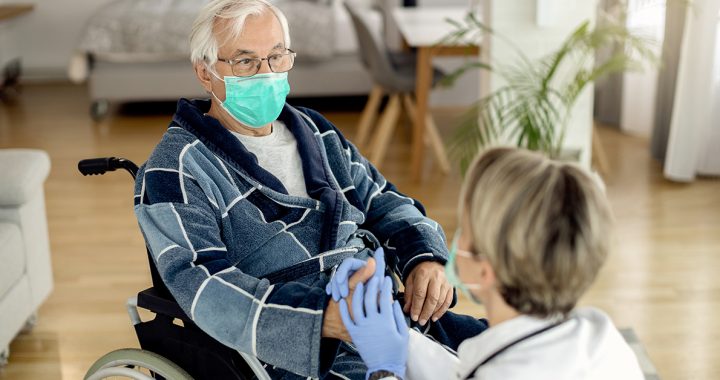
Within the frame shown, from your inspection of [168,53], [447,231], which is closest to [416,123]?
[447,231]

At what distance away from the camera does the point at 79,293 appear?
3.36 metres

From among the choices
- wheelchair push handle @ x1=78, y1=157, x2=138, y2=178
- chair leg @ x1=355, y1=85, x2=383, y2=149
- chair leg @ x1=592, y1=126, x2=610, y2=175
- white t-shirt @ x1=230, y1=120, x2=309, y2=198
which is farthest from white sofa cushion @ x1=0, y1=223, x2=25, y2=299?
chair leg @ x1=592, y1=126, x2=610, y2=175

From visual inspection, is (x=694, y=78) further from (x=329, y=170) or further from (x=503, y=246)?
(x=503, y=246)

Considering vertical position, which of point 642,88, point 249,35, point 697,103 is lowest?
point 642,88

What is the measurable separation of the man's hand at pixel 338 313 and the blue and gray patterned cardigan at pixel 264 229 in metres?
0.01

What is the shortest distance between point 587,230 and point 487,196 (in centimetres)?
12

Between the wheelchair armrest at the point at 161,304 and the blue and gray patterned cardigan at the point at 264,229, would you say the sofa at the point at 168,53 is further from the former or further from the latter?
the wheelchair armrest at the point at 161,304

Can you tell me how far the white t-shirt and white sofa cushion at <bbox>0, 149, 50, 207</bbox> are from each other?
3.78 ft

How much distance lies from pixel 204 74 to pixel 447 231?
2146 millimetres

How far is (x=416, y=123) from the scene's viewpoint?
180 inches

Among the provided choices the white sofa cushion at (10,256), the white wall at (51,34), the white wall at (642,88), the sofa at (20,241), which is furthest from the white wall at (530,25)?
the white wall at (51,34)

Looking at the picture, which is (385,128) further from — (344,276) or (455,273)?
(455,273)

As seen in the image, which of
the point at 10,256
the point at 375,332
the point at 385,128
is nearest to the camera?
the point at 375,332

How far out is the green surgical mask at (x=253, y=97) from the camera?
6.01 feet
